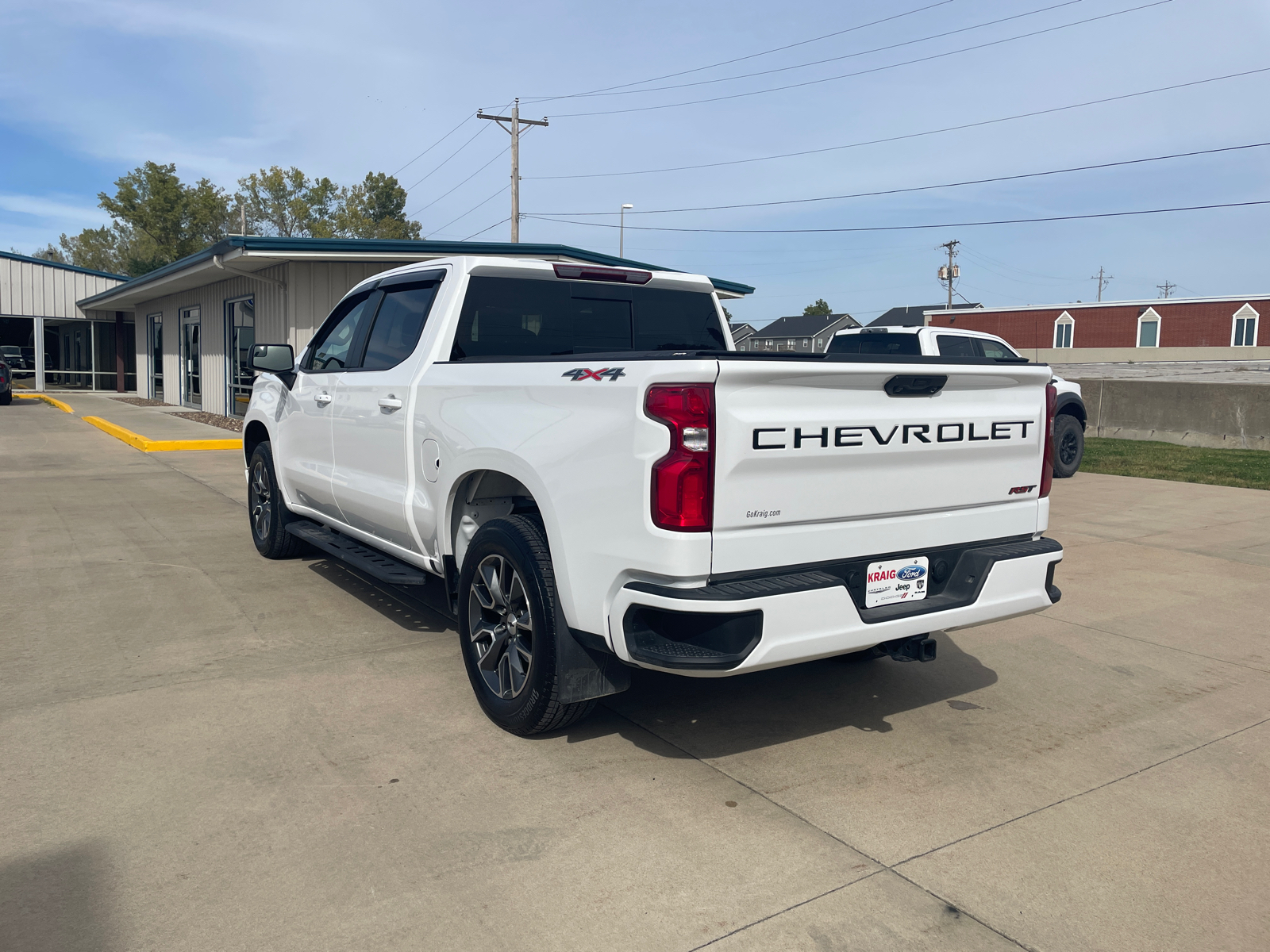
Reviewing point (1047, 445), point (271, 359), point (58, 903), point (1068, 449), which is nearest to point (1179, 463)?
point (1068, 449)

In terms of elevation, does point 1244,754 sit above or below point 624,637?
below

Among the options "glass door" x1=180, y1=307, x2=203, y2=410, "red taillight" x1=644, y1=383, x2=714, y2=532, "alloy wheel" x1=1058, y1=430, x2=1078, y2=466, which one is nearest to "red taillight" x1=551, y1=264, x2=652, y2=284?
Answer: "red taillight" x1=644, y1=383, x2=714, y2=532

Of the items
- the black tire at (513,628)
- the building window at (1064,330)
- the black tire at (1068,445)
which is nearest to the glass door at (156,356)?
the black tire at (1068,445)

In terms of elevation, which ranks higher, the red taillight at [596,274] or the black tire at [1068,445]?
the red taillight at [596,274]

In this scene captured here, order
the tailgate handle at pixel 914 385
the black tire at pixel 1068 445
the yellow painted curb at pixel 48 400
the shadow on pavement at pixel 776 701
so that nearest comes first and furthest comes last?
the tailgate handle at pixel 914 385
the shadow on pavement at pixel 776 701
the black tire at pixel 1068 445
the yellow painted curb at pixel 48 400

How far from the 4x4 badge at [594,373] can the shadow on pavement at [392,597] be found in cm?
252

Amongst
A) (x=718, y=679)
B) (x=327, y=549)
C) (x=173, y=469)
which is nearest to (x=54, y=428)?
(x=173, y=469)

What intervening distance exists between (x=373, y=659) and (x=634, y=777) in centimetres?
189

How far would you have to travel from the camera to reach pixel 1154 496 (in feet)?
37.5

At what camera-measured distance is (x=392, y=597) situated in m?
6.22

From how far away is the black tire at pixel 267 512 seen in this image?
6.98 meters

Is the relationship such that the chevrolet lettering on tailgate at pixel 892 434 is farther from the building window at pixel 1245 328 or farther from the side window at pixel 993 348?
the building window at pixel 1245 328

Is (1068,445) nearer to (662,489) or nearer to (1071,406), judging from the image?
(1071,406)

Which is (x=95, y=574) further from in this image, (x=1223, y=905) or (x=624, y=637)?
(x=1223, y=905)
